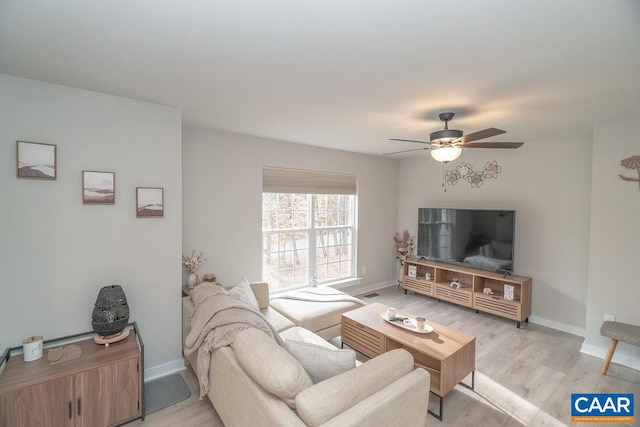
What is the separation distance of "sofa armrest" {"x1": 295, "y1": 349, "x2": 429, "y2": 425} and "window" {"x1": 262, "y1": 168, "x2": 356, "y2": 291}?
2.67 m

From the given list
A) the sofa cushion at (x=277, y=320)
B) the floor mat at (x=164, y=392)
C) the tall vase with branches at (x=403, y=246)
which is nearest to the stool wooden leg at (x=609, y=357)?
the tall vase with branches at (x=403, y=246)

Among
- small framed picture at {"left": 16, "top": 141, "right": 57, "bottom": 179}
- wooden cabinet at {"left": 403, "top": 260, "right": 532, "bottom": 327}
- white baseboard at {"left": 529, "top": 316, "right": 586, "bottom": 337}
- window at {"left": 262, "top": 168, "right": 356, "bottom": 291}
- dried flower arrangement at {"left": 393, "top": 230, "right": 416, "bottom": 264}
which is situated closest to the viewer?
small framed picture at {"left": 16, "top": 141, "right": 57, "bottom": 179}

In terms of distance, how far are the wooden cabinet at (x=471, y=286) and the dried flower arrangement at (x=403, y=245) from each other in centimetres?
22

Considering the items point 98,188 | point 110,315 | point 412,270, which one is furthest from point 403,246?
point 98,188

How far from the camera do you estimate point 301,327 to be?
9.61ft

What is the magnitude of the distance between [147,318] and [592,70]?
385 cm

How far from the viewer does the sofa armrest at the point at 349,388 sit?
130cm

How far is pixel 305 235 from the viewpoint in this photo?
452 cm

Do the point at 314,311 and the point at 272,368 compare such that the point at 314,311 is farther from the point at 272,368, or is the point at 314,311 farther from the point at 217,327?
the point at 272,368

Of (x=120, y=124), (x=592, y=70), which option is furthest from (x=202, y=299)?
(x=592, y=70)

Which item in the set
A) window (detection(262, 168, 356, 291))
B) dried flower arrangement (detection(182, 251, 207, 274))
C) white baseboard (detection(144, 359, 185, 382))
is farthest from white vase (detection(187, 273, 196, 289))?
window (detection(262, 168, 356, 291))

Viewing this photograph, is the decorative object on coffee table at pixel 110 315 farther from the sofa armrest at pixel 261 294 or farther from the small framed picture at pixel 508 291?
the small framed picture at pixel 508 291

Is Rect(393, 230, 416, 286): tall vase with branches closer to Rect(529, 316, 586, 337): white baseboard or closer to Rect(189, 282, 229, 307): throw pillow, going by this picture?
Rect(529, 316, 586, 337): white baseboard

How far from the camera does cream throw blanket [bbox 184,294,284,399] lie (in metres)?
1.98
